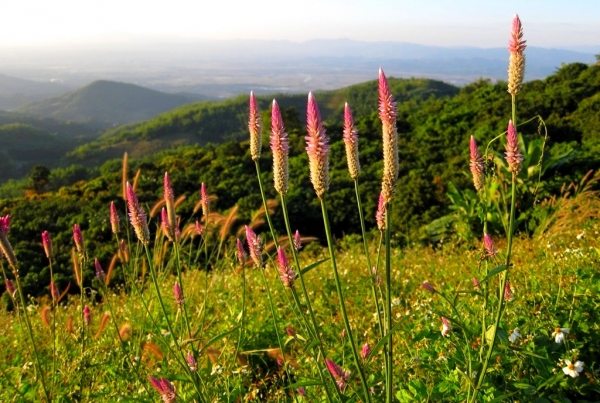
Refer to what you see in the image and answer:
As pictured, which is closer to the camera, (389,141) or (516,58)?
(389,141)

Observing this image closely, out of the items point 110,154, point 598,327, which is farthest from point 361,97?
point 598,327

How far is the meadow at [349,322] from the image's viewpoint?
5.04 ft

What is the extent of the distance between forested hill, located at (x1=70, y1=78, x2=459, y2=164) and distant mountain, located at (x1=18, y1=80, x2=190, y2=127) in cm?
6784

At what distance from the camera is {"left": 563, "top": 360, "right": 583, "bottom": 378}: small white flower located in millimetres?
1984

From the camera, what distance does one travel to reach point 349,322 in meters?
3.29

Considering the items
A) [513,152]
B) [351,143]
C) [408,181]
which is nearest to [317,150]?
[351,143]

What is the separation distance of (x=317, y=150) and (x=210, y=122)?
84.3 meters

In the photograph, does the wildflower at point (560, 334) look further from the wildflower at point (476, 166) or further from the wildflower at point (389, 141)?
the wildflower at point (389, 141)

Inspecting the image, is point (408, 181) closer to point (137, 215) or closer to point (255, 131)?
point (137, 215)

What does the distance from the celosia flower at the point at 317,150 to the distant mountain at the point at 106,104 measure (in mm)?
150937

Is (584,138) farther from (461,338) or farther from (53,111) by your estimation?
(53,111)

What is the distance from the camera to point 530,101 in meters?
18.2


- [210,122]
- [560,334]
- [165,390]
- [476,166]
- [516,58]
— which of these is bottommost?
[210,122]

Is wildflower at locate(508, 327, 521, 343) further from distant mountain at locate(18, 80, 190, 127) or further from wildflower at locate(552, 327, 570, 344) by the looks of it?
distant mountain at locate(18, 80, 190, 127)
